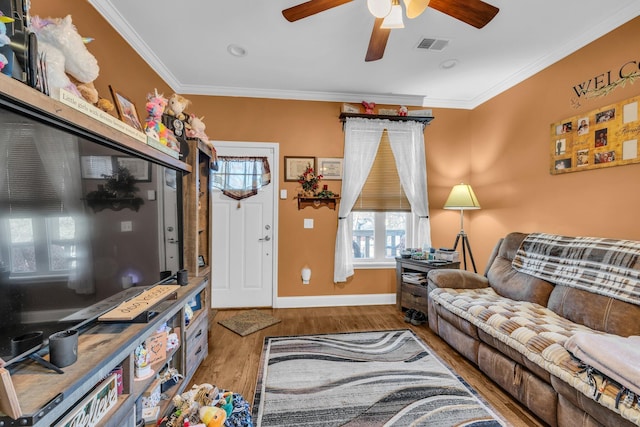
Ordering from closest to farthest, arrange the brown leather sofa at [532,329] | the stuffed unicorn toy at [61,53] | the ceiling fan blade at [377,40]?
the stuffed unicorn toy at [61,53] < the brown leather sofa at [532,329] < the ceiling fan blade at [377,40]

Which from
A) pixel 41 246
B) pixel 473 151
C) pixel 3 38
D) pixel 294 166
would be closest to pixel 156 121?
pixel 3 38

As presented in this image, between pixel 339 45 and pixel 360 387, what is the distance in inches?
111

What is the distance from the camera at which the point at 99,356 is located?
996 millimetres

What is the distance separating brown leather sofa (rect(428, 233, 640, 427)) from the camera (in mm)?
1312

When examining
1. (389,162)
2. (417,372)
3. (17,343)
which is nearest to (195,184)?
(17,343)

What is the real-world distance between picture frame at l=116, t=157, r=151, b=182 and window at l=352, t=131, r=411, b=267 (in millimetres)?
2479

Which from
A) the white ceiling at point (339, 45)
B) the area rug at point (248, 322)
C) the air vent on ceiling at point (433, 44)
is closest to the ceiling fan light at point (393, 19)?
the white ceiling at point (339, 45)

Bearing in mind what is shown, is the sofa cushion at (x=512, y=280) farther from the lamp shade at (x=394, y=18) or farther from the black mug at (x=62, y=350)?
the black mug at (x=62, y=350)

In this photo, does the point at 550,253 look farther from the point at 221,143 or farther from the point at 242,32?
the point at 221,143

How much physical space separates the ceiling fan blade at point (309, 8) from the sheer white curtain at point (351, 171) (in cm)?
188

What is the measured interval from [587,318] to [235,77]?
3.77 meters

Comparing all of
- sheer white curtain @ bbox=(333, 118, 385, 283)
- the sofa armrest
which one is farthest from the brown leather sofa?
sheer white curtain @ bbox=(333, 118, 385, 283)

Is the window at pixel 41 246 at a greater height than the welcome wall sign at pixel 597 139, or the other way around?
the welcome wall sign at pixel 597 139

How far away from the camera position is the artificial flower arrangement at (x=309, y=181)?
11.3ft
